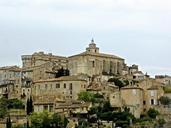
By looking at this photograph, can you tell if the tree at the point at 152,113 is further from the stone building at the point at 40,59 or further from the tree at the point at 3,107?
the stone building at the point at 40,59

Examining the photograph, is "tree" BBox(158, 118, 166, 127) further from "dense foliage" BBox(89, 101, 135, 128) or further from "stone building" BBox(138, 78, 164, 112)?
"stone building" BBox(138, 78, 164, 112)

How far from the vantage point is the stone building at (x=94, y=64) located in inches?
2721

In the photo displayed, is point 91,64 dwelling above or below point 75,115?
above

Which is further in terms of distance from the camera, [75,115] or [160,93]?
[160,93]

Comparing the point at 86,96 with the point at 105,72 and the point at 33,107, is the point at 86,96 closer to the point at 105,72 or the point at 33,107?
the point at 33,107

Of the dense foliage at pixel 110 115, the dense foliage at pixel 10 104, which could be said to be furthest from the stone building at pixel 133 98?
the dense foliage at pixel 10 104

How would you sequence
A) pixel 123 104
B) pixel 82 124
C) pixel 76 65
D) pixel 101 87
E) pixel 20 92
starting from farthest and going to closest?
pixel 76 65 → pixel 20 92 → pixel 101 87 → pixel 123 104 → pixel 82 124

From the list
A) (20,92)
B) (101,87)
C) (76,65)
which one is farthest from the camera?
(76,65)

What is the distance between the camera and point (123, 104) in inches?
2259

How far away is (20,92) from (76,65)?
303 inches

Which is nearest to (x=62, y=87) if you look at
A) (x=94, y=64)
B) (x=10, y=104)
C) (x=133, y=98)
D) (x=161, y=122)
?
(x=10, y=104)

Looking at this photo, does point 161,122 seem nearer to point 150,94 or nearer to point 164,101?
point 164,101

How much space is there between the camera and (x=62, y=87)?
62875 millimetres

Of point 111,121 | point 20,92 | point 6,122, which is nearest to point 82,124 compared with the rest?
point 111,121
